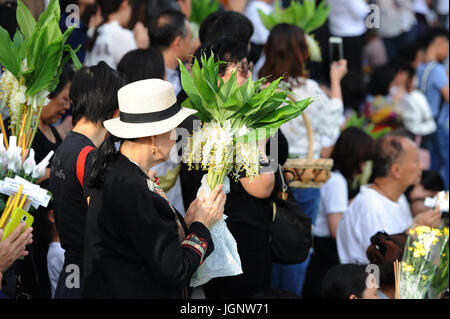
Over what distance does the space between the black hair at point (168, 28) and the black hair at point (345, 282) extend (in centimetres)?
217

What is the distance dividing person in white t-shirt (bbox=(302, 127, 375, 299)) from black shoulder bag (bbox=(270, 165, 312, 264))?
1321mm

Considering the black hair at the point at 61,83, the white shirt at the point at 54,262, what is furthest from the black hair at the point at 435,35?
the white shirt at the point at 54,262

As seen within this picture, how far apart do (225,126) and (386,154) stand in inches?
93.1

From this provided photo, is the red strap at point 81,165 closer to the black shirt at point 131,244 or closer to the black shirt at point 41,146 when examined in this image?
the black shirt at point 131,244

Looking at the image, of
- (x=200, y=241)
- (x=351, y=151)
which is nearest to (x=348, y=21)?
(x=351, y=151)

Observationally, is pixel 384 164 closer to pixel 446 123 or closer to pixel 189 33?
pixel 189 33

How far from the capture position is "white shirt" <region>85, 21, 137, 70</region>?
17.7 ft

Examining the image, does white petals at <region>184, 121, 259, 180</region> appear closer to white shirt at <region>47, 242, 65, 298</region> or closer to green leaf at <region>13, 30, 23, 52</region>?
green leaf at <region>13, 30, 23, 52</region>

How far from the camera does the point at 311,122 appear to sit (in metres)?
5.05

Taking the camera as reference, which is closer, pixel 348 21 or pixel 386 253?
pixel 386 253

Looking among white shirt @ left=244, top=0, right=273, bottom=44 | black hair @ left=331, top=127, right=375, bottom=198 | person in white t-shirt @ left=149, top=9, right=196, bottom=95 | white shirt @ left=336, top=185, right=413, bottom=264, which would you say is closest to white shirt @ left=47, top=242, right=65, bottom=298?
person in white t-shirt @ left=149, top=9, right=196, bottom=95

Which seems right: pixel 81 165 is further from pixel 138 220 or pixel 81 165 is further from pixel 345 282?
pixel 345 282

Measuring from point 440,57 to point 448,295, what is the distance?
3.83m
